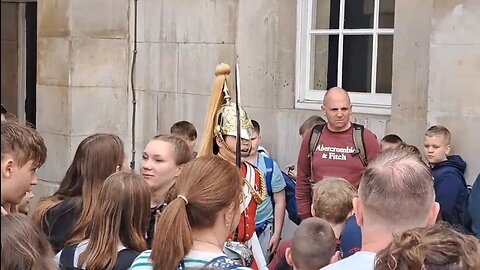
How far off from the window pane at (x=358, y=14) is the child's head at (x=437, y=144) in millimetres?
1710

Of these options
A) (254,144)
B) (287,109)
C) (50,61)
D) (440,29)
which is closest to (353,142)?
(254,144)

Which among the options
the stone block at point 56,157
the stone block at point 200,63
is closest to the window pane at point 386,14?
the stone block at point 200,63

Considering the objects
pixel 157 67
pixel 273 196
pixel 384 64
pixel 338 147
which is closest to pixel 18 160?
pixel 338 147

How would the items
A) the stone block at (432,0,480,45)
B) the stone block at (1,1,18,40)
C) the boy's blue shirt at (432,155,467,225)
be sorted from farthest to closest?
the stone block at (1,1,18,40), the stone block at (432,0,480,45), the boy's blue shirt at (432,155,467,225)

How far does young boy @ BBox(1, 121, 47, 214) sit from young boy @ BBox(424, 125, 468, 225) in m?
2.79

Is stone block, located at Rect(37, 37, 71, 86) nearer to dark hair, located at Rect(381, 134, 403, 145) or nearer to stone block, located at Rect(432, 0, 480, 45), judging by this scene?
dark hair, located at Rect(381, 134, 403, 145)

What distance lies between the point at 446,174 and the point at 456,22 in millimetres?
1160

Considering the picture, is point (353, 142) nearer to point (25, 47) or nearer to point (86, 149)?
point (86, 149)

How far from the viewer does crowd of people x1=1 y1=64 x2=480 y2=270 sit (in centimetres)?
256

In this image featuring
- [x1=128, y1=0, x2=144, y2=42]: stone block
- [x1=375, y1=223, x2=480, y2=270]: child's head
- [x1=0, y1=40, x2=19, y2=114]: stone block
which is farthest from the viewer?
[x1=0, y1=40, x2=19, y2=114]: stone block

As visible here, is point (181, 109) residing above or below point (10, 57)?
below

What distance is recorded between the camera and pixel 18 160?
3.42 meters

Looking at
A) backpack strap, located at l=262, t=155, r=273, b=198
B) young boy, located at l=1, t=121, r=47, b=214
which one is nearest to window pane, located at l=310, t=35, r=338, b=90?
backpack strap, located at l=262, t=155, r=273, b=198

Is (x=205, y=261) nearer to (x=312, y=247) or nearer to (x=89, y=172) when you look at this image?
(x=312, y=247)
